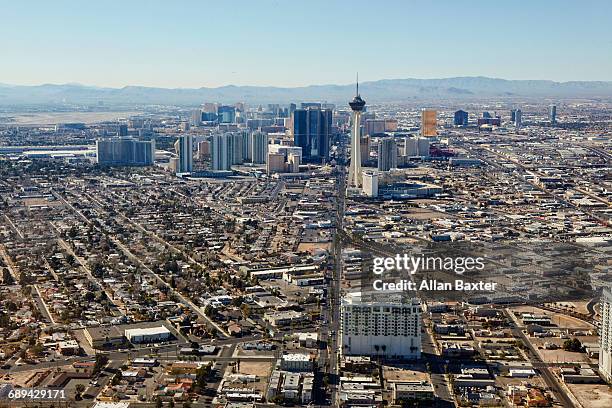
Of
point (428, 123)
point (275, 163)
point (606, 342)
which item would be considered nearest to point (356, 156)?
point (275, 163)

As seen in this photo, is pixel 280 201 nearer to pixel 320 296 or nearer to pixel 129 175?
pixel 129 175

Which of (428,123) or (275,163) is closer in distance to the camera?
(275,163)

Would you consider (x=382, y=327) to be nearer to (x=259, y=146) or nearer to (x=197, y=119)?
(x=259, y=146)

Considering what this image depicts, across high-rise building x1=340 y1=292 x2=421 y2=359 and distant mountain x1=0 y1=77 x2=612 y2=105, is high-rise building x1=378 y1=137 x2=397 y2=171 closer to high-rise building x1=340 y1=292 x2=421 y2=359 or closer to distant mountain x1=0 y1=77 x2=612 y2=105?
high-rise building x1=340 y1=292 x2=421 y2=359

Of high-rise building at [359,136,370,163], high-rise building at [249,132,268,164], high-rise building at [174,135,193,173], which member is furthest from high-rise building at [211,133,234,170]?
high-rise building at [359,136,370,163]

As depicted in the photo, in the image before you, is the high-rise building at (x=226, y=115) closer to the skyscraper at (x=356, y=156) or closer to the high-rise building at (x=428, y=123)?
the high-rise building at (x=428, y=123)

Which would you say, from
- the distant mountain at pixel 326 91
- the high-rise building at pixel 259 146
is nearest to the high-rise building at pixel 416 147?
the high-rise building at pixel 259 146
